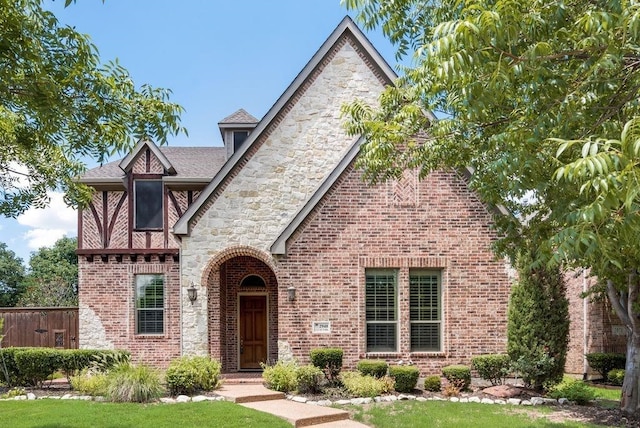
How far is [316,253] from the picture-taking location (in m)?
13.6

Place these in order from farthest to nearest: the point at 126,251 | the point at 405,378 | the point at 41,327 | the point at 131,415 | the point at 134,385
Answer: the point at 41,327 → the point at 126,251 → the point at 405,378 → the point at 134,385 → the point at 131,415

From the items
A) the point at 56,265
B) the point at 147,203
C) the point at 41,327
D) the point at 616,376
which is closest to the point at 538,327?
the point at 616,376

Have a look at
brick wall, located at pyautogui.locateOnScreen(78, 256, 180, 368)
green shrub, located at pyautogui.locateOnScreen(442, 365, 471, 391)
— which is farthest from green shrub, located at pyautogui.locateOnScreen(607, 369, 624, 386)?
brick wall, located at pyautogui.locateOnScreen(78, 256, 180, 368)

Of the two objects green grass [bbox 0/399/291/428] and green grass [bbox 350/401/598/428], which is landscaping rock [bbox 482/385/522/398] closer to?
green grass [bbox 350/401/598/428]

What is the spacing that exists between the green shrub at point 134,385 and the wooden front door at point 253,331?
4.63 meters

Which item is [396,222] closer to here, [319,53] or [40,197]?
[319,53]

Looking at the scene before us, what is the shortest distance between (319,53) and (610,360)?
1209 cm

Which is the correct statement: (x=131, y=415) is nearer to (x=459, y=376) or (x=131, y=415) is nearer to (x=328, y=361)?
(x=328, y=361)

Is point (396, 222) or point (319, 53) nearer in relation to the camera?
point (396, 222)

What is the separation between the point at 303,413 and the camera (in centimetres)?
1030

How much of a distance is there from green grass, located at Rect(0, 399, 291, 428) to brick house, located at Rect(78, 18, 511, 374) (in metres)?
3.39

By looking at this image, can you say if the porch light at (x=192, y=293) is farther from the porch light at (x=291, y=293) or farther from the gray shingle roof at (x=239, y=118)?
the gray shingle roof at (x=239, y=118)

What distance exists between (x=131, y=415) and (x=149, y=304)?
7759mm

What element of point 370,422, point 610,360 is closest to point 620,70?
point 370,422
